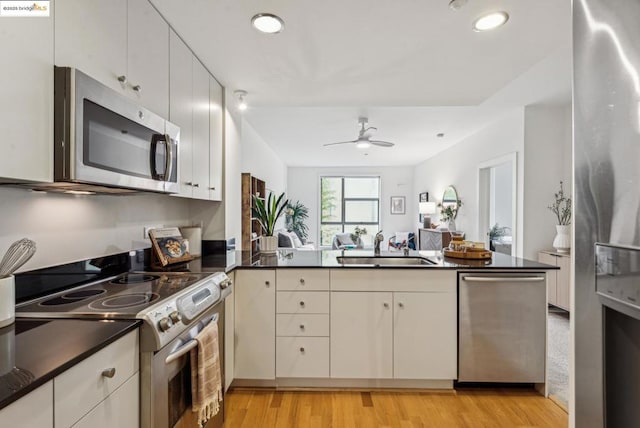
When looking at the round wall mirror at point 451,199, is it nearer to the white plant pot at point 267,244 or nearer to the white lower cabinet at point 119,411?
the white plant pot at point 267,244

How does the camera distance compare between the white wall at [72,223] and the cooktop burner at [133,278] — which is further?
the cooktop burner at [133,278]

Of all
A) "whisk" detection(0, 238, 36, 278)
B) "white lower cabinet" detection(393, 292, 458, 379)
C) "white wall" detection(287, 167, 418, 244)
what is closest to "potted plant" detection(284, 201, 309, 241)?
"white wall" detection(287, 167, 418, 244)

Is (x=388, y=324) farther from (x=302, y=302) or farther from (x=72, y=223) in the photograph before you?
(x=72, y=223)

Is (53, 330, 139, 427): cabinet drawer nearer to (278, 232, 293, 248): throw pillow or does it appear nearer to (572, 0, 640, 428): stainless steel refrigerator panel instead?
(572, 0, 640, 428): stainless steel refrigerator panel

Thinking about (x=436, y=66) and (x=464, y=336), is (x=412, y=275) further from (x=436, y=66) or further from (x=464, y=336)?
(x=436, y=66)

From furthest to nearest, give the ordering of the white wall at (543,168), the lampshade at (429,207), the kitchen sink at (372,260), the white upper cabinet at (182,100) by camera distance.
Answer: the lampshade at (429,207)
the white wall at (543,168)
the kitchen sink at (372,260)
the white upper cabinet at (182,100)

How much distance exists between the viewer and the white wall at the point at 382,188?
9.30 meters

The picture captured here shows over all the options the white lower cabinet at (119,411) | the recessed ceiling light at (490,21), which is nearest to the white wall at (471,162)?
the recessed ceiling light at (490,21)

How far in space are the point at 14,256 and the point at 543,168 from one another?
4947 millimetres

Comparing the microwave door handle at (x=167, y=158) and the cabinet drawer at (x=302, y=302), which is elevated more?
the microwave door handle at (x=167, y=158)

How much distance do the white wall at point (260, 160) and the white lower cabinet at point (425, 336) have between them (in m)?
3.15

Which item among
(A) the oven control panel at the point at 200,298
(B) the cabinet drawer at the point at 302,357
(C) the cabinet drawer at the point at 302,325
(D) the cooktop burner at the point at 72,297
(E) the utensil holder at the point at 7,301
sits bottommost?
(B) the cabinet drawer at the point at 302,357

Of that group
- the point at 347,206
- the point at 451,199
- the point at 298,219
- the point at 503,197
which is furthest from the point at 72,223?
the point at 347,206

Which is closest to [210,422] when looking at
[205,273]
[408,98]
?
[205,273]
